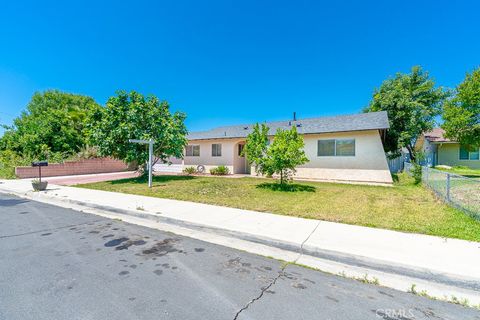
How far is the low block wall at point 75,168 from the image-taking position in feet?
53.2

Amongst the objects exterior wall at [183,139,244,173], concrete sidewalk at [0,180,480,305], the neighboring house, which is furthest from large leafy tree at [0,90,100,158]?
the neighboring house

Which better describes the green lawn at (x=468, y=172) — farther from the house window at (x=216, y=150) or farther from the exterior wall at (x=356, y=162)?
the house window at (x=216, y=150)

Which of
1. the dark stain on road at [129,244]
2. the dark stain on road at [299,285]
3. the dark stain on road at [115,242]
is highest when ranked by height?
the dark stain on road at [115,242]

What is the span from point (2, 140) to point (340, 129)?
109 feet

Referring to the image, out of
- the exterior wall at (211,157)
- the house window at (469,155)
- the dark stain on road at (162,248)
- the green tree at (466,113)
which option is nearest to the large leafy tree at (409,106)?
the green tree at (466,113)

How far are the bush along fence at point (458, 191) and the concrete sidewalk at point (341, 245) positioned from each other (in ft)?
7.87

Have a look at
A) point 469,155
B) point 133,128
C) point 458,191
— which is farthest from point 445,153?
point 133,128

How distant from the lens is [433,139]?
23.0 meters

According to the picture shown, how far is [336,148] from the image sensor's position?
1366cm

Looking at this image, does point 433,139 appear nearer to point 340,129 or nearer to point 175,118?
point 340,129

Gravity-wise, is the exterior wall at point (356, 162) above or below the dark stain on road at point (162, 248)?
above

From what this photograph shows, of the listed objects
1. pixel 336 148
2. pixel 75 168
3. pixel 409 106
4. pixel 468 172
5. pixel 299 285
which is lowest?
pixel 299 285

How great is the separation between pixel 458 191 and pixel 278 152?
6.41 metres

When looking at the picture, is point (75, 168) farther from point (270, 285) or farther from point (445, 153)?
point (445, 153)
